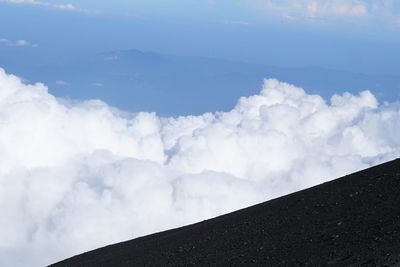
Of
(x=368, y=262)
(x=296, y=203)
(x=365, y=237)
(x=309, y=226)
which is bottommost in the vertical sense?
(x=368, y=262)

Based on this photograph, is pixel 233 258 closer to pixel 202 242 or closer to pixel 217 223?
pixel 202 242

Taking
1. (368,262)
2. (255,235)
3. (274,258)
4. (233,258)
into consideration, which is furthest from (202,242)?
(368,262)

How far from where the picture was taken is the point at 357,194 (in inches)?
1033

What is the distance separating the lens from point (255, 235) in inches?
987

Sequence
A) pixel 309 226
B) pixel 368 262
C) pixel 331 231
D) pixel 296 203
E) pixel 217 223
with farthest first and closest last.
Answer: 1. pixel 217 223
2. pixel 296 203
3. pixel 309 226
4. pixel 331 231
5. pixel 368 262

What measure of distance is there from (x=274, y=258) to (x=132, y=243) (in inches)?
561

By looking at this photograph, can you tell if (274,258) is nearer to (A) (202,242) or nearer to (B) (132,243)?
(A) (202,242)

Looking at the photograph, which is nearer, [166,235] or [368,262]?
[368,262]

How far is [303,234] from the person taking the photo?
22938 millimetres

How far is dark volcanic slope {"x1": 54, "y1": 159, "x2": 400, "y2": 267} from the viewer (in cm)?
1961

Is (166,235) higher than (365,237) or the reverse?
higher

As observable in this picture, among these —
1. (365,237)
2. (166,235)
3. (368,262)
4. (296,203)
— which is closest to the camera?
(368,262)

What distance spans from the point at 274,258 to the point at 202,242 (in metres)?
6.34

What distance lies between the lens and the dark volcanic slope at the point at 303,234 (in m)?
19.6
